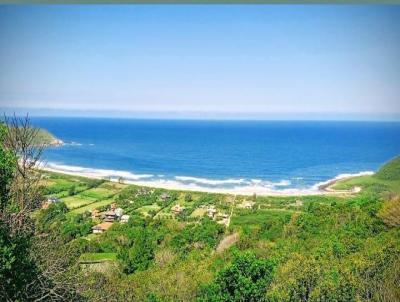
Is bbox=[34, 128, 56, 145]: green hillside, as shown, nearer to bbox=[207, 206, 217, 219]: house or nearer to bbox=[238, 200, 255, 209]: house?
bbox=[207, 206, 217, 219]: house

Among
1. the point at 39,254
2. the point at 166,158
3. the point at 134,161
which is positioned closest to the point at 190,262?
the point at 39,254

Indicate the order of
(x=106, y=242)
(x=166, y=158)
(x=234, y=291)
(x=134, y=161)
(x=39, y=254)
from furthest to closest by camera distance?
(x=166, y=158), (x=134, y=161), (x=106, y=242), (x=234, y=291), (x=39, y=254)

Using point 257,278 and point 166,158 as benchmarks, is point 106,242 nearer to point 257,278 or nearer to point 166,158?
point 257,278

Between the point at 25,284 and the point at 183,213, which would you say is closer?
the point at 25,284

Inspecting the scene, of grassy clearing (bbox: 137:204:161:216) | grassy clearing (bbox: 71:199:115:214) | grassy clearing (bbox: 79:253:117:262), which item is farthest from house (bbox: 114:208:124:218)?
grassy clearing (bbox: 79:253:117:262)

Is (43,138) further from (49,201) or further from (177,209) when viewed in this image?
(177,209)

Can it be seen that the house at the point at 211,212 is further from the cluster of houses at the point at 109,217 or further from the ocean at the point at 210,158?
the cluster of houses at the point at 109,217
